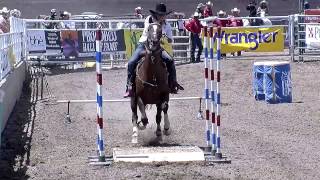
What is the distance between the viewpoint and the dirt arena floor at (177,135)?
10.2 meters

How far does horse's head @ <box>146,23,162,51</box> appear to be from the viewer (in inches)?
455

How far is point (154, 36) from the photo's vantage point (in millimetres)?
11594

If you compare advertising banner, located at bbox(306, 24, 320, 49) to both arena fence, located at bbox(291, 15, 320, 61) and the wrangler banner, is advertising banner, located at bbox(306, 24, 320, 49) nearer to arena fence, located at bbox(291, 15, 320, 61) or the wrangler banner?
arena fence, located at bbox(291, 15, 320, 61)

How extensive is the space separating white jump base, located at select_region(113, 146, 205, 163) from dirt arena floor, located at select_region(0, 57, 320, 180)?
233 millimetres

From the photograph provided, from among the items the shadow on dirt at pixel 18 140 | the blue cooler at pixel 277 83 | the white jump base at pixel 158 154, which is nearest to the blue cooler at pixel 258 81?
the blue cooler at pixel 277 83

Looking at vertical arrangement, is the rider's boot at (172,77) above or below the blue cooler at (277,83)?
above

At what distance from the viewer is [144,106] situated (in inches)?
495

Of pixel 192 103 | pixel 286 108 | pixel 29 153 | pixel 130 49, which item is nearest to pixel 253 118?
pixel 286 108

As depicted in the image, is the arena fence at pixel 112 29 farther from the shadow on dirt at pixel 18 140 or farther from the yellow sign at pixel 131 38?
the shadow on dirt at pixel 18 140

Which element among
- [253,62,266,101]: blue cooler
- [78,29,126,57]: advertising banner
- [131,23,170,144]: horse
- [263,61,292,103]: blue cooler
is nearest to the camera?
[131,23,170,144]: horse

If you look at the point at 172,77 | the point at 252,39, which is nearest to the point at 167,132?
the point at 172,77

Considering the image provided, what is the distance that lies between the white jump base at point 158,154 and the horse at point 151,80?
41.2 inches

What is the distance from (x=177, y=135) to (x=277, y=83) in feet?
18.0

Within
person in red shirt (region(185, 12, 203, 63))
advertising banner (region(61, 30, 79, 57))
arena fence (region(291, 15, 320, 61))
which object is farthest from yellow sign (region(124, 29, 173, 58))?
arena fence (region(291, 15, 320, 61))
